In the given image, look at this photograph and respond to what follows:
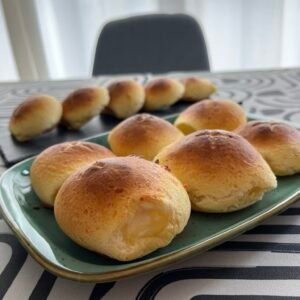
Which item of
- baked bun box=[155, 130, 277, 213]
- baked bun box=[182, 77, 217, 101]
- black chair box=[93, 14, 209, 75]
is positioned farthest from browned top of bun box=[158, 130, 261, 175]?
black chair box=[93, 14, 209, 75]

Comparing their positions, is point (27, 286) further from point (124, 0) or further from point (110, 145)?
point (124, 0)

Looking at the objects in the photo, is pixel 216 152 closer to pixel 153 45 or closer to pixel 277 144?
pixel 277 144

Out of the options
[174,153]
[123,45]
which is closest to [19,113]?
[174,153]

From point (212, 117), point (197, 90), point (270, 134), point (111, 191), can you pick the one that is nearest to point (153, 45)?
point (197, 90)

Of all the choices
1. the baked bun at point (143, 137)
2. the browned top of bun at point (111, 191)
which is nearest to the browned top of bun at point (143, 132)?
the baked bun at point (143, 137)

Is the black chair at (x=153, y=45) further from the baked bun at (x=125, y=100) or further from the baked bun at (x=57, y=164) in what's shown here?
the baked bun at (x=57, y=164)

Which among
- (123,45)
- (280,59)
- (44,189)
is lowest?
(280,59)


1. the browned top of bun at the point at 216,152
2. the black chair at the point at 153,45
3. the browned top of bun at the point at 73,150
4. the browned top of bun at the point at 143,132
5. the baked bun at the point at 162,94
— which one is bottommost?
the black chair at the point at 153,45
